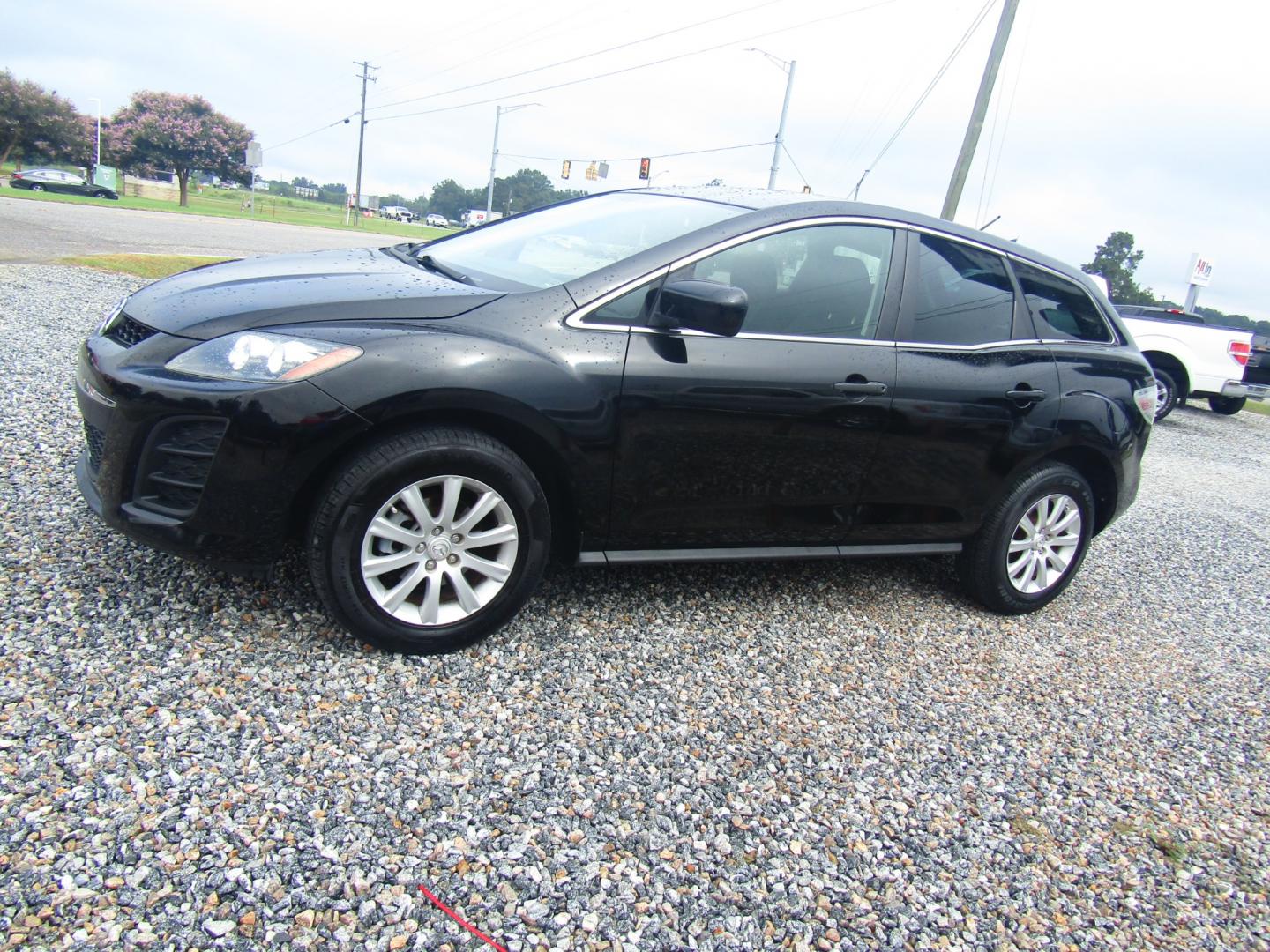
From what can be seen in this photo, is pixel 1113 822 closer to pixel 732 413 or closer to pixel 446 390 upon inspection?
pixel 732 413

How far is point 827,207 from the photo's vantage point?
3723 millimetres

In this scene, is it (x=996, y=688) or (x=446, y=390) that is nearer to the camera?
(x=446, y=390)

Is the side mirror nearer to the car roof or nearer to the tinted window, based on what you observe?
the tinted window

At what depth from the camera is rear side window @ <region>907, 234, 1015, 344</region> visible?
3.84m

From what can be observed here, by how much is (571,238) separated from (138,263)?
37.7ft

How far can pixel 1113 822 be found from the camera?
285 centimetres

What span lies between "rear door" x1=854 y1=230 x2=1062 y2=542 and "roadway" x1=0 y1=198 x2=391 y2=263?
783 centimetres

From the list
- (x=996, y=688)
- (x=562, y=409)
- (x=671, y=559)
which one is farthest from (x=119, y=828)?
(x=996, y=688)

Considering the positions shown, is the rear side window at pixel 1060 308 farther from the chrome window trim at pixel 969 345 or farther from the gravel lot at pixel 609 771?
the gravel lot at pixel 609 771

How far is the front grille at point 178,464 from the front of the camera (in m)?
2.74

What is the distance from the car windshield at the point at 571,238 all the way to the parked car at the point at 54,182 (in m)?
45.0

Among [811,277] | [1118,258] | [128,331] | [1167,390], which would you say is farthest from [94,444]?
[1118,258]

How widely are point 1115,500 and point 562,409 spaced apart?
308 centimetres

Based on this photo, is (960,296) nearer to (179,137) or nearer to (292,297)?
(292,297)
